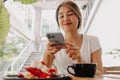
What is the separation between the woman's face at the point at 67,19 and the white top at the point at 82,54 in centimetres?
14

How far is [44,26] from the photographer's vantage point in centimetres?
1247

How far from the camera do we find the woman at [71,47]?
1034 mm

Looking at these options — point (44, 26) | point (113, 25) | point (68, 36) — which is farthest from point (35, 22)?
point (68, 36)

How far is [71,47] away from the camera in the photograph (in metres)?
Result: 0.98

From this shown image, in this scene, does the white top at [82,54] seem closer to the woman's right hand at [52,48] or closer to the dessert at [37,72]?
the woman's right hand at [52,48]

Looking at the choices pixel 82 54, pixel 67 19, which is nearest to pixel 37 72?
pixel 67 19

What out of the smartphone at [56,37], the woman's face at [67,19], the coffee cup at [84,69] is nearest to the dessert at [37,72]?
the coffee cup at [84,69]

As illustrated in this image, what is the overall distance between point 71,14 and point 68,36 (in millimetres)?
145

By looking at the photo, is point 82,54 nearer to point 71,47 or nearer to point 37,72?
point 71,47

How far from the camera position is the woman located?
1.03 metres

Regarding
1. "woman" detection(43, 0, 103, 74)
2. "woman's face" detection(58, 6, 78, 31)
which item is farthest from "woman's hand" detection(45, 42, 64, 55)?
"woman's face" detection(58, 6, 78, 31)

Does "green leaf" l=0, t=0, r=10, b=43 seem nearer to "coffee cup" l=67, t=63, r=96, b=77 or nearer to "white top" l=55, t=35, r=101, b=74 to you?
"coffee cup" l=67, t=63, r=96, b=77

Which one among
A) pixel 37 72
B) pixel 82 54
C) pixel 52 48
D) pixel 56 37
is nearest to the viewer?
pixel 37 72

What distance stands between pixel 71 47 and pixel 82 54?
28cm
